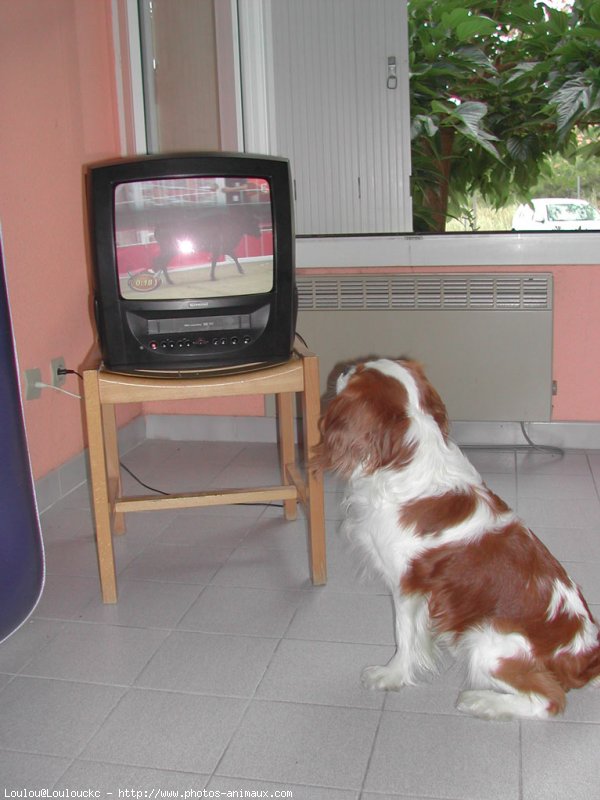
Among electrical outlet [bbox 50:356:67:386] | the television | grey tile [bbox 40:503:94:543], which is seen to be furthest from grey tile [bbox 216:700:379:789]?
electrical outlet [bbox 50:356:67:386]

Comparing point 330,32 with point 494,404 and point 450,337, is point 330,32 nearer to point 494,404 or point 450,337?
point 450,337

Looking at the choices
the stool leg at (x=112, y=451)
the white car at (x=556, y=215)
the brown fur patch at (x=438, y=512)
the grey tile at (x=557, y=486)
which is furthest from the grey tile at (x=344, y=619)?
the white car at (x=556, y=215)

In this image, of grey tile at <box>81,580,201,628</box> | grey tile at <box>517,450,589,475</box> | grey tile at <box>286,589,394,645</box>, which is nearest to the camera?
grey tile at <box>286,589,394,645</box>

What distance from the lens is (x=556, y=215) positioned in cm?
360

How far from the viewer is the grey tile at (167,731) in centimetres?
166

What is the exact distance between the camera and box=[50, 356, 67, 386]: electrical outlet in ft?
10.00

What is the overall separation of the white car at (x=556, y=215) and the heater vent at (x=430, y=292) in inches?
11.2

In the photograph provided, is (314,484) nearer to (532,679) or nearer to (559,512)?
(532,679)

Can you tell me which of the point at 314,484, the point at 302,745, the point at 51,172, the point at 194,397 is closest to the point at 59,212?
the point at 51,172

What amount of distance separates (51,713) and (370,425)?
93 cm

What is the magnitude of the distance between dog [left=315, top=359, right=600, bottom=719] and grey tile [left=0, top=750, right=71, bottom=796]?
682 mm

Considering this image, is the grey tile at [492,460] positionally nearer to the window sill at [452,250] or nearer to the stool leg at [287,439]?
the window sill at [452,250]

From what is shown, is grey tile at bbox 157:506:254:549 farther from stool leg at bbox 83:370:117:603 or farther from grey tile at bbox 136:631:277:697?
grey tile at bbox 136:631:277:697

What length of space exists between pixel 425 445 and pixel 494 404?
1.80 m
